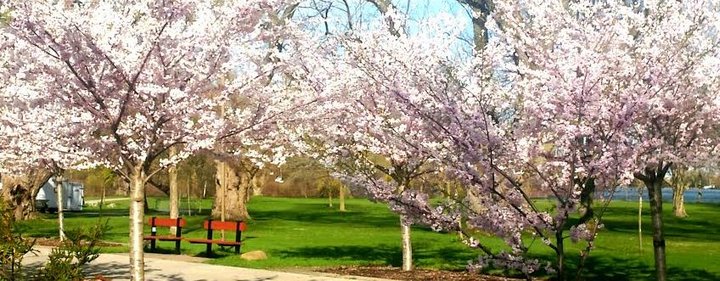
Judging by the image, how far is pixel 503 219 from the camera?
7.36 m

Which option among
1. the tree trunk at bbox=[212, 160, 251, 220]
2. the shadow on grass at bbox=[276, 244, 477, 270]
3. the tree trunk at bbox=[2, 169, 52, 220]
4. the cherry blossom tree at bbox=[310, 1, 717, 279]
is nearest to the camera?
the cherry blossom tree at bbox=[310, 1, 717, 279]

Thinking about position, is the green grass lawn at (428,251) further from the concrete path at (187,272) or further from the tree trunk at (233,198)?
the tree trunk at (233,198)

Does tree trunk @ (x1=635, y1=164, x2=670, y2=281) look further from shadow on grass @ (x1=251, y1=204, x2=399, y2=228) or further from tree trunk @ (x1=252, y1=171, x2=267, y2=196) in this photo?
tree trunk @ (x1=252, y1=171, x2=267, y2=196)

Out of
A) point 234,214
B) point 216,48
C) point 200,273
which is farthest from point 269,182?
point 216,48

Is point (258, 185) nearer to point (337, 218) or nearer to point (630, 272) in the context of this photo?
point (337, 218)

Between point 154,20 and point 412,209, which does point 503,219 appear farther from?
point 154,20

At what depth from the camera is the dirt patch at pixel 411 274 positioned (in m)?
14.1

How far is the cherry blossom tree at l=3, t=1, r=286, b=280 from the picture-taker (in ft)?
27.0

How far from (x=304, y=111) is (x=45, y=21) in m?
3.44

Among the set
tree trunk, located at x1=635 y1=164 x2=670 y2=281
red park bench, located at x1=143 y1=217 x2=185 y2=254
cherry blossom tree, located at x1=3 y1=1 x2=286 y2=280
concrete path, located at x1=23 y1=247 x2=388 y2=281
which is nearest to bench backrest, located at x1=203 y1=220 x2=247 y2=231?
red park bench, located at x1=143 y1=217 x2=185 y2=254

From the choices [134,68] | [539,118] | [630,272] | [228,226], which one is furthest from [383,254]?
[539,118]

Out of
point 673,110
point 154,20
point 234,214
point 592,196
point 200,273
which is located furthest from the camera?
point 234,214

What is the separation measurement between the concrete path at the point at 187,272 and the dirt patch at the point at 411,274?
0.76 meters

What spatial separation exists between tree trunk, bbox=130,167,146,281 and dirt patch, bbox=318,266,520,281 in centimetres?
572
